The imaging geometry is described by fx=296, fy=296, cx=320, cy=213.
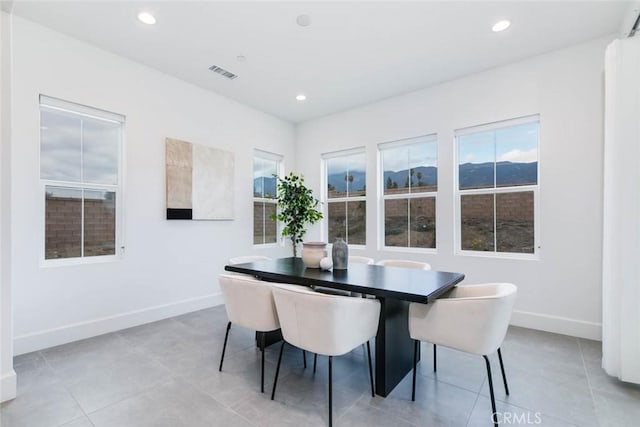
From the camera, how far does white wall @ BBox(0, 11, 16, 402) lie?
6.57 ft

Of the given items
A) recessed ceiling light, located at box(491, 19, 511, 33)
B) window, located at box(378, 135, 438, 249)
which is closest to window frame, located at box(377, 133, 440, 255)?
window, located at box(378, 135, 438, 249)

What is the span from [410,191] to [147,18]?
3.71m

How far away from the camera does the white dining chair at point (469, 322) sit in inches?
67.5

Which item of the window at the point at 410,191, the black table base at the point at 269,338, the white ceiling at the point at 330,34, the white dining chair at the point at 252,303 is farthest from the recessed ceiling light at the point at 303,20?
the black table base at the point at 269,338

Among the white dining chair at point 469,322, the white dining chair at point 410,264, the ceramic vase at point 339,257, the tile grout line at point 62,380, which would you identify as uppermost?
the ceramic vase at point 339,257

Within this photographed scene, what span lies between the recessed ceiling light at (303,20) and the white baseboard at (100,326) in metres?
3.57

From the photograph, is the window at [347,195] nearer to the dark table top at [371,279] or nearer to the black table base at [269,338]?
the dark table top at [371,279]

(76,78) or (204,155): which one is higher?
(76,78)

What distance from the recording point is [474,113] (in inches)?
149

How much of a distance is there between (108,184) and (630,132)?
487cm

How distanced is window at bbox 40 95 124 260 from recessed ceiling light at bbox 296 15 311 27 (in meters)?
2.31

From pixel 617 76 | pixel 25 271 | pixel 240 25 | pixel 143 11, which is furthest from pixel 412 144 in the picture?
pixel 25 271

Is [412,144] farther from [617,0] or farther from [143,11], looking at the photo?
[143,11]

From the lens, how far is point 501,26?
284 centimetres
